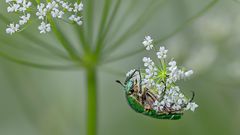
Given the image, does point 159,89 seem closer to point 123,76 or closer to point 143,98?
point 143,98

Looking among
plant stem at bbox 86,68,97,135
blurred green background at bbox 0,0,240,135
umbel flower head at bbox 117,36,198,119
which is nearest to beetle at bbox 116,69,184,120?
umbel flower head at bbox 117,36,198,119

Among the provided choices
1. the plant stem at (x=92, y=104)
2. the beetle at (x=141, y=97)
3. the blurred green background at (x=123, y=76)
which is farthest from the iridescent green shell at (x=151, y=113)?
the blurred green background at (x=123, y=76)

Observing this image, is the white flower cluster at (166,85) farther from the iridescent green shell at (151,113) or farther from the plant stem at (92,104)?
the plant stem at (92,104)

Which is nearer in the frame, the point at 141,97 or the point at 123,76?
the point at 141,97

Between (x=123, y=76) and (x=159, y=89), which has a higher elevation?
(x=123, y=76)

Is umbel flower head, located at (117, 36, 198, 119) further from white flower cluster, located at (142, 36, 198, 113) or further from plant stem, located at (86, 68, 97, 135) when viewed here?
plant stem, located at (86, 68, 97, 135)

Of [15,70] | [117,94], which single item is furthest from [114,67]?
[15,70]

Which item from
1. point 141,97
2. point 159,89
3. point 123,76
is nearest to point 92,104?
point 141,97

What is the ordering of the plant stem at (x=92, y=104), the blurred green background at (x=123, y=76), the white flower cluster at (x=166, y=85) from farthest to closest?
the blurred green background at (x=123, y=76) < the plant stem at (x=92, y=104) < the white flower cluster at (x=166, y=85)
